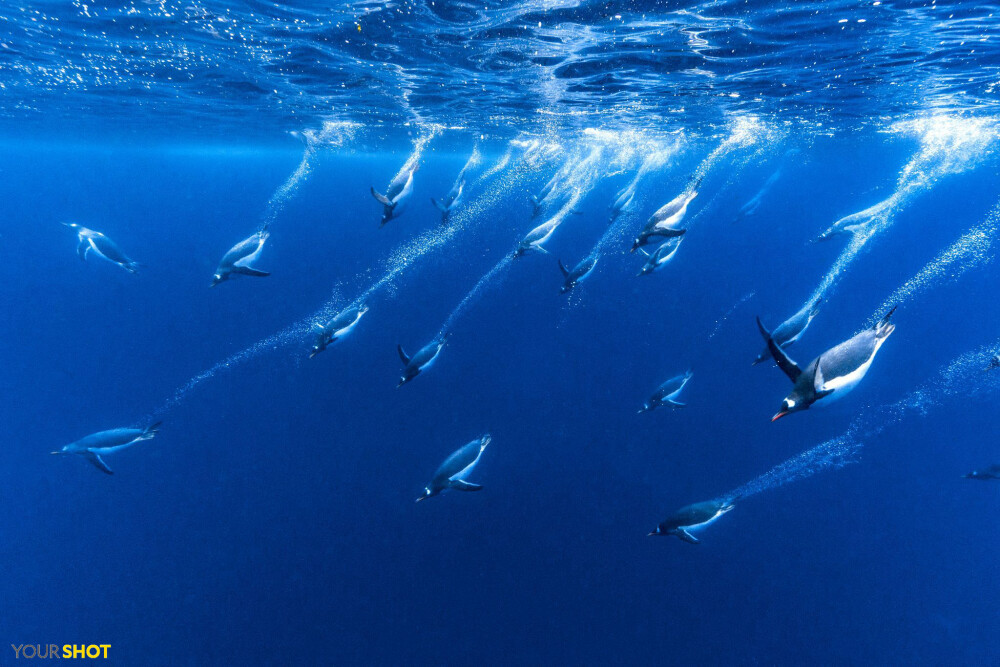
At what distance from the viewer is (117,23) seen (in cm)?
1047

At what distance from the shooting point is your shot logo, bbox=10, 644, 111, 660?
42.7 feet

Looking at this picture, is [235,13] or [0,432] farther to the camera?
[0,432]

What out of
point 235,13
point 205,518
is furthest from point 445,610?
point 235,13

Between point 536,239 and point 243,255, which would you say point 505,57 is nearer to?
point 536,239

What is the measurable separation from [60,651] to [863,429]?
97.9 feet

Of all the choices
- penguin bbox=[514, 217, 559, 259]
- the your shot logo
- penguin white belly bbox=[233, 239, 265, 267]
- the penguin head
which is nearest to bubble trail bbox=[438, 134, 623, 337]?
penguin bbox=[514, 217, 559, 259]

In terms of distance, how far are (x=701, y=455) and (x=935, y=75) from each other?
1393 centimetres

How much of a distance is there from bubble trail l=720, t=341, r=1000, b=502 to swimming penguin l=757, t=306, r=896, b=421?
11.6 meters

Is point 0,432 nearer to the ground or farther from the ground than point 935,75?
nearer to the ground

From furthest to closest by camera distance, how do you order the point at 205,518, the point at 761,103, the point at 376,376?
the point at 376,376 → the point at 761,103 → the point at 205,518

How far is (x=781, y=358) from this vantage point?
2865mm

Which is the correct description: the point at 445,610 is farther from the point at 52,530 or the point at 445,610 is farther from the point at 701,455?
the point at 52,530

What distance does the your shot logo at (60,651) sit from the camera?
42.7 ft

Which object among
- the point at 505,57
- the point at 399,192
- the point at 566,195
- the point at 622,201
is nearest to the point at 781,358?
the point at 399,192
